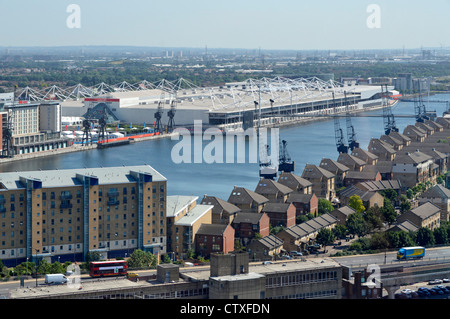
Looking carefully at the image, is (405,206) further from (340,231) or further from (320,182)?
(340,231)

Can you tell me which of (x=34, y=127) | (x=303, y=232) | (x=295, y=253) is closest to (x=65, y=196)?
(x=295, y=253)

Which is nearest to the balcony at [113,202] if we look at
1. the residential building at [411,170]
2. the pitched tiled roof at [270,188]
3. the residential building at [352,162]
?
the pitched tiled roof at [270,188]

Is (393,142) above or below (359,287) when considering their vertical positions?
above

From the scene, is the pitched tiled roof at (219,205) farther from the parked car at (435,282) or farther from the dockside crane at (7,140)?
the dockside crane at (7,140)

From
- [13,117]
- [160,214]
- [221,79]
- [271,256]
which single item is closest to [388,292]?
[271,256]

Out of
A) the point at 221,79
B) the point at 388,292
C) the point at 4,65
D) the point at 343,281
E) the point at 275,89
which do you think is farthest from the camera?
the point at 4,65
